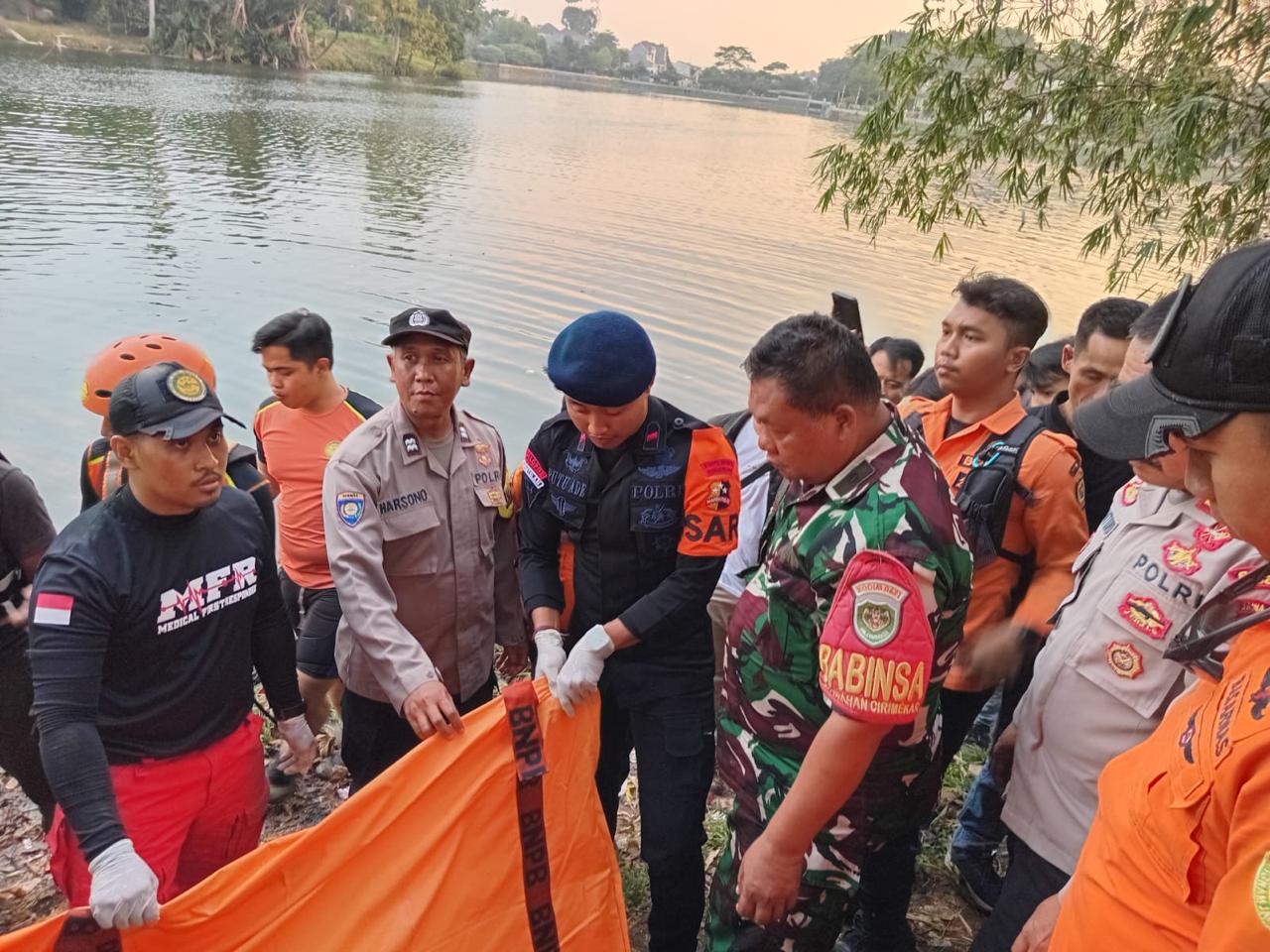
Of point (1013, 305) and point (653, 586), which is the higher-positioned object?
point (1013, 305)

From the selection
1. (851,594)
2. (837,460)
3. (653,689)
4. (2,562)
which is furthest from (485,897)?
(2,562)

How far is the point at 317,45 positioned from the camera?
6209 cm

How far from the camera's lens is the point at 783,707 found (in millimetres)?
1992

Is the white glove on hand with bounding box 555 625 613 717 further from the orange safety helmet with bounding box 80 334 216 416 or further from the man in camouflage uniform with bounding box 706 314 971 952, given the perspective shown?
the orange safety helmet with bounding box 80 334 216 416

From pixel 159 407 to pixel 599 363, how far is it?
108 cm

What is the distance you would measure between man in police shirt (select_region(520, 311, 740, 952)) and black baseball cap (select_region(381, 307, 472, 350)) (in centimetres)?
41

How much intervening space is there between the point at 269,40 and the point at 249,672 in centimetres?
6226

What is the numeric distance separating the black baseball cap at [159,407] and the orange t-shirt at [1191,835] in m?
2.08

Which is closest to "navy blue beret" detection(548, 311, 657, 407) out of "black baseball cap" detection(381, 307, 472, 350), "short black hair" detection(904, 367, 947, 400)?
"black baseball cap" detection(381, 307, 472, 350)

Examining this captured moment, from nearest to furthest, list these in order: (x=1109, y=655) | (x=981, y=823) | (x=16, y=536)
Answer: (x=1109, y=655), (x=16, y=536), (x=981, y=823)

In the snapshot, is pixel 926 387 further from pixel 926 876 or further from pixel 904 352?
pixel 926 876

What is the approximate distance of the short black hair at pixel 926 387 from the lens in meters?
3.94

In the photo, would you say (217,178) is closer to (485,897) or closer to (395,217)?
(395,217)

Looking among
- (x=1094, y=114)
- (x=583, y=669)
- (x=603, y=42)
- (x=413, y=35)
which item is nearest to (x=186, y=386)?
(x=583, y=669)
